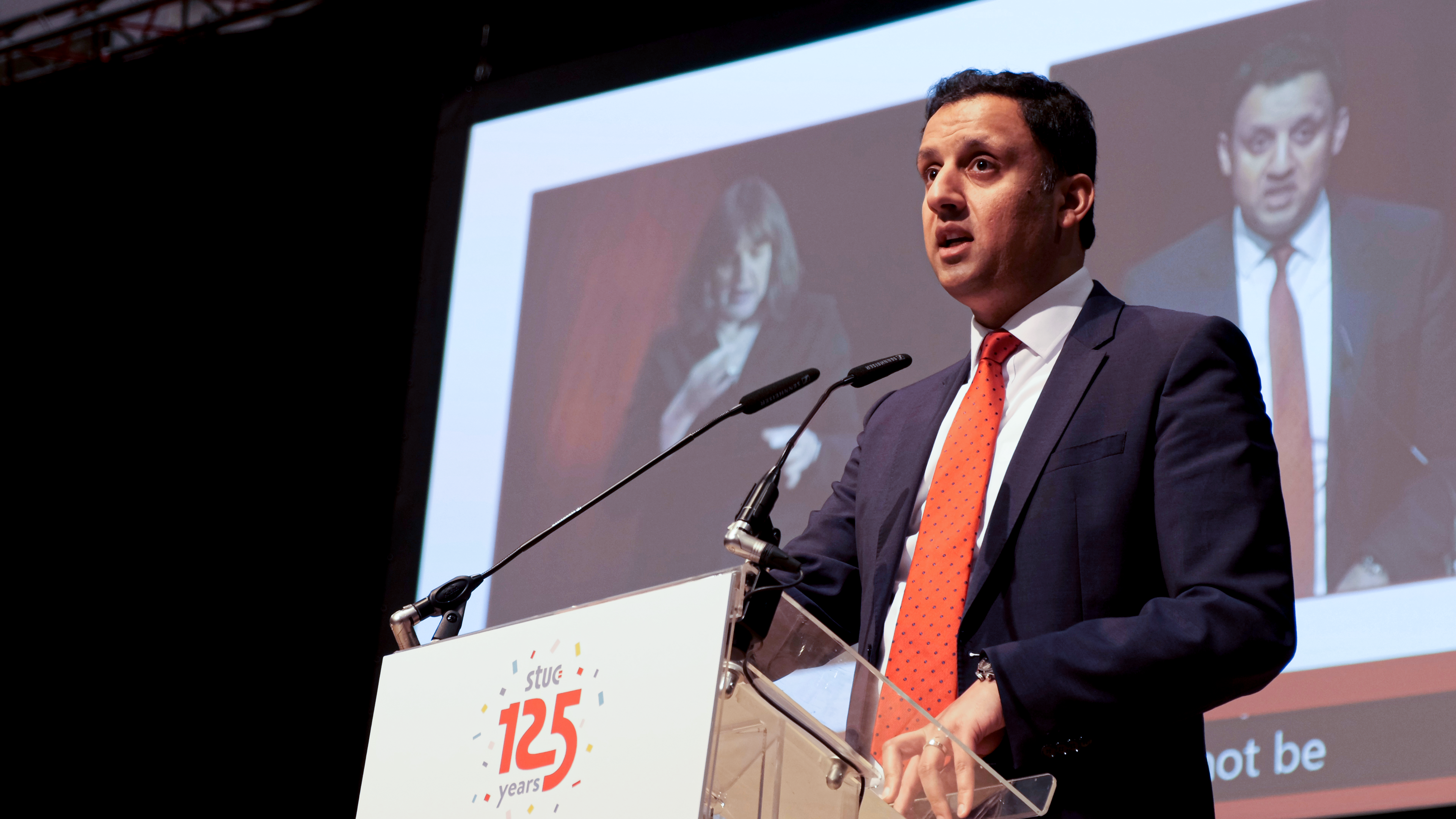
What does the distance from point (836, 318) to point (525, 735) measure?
2.52 m

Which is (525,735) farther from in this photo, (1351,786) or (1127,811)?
(1351,786)

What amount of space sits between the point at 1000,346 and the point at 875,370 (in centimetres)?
28

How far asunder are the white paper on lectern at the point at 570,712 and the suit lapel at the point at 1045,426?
529 millimetres

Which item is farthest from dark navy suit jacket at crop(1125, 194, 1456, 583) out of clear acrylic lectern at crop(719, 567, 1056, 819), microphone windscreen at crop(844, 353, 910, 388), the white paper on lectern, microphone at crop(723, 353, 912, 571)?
the white paper on lectern

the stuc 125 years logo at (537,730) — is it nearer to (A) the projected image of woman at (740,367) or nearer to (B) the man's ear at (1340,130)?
(A) the projected image of woman at (740,367)

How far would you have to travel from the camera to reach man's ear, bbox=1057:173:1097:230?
79.2 inches

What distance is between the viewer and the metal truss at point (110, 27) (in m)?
5.22

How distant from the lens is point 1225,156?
10.7 ft

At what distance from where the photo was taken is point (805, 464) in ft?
12.0

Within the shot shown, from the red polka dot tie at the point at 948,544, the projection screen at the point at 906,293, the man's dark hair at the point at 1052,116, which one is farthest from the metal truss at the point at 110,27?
the red polka dot tie at the point at 948,544

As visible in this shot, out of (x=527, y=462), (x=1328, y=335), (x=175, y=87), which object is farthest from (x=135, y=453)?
(x=1328, y=335)

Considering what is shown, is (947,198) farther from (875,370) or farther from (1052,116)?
(875,370)

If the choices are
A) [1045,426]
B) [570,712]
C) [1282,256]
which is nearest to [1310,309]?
[1282,256]

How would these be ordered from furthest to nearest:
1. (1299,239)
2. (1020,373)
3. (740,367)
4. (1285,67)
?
(740,367) → (1285,67) → (1299,239) → (1020,373)
